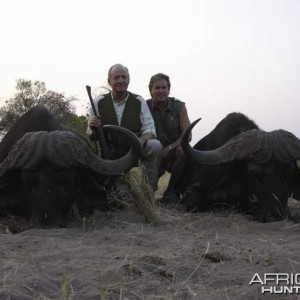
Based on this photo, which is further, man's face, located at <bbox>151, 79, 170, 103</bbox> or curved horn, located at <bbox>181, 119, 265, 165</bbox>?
man's face, located at <bbox>151, 79, 170, 103</bbox>

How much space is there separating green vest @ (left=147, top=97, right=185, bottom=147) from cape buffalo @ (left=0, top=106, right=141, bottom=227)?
102 inches

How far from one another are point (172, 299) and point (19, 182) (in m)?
3.09

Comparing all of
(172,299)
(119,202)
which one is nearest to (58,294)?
(172,299)

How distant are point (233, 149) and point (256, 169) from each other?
0.46 m

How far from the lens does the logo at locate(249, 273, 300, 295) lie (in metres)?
2.70

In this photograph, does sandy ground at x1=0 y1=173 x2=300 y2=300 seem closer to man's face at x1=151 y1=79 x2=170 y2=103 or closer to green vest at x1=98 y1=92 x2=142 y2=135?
green vest at x1=98 y1=92 x2=142 y2=135

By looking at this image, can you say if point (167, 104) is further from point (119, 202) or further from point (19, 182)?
point (19, 182)

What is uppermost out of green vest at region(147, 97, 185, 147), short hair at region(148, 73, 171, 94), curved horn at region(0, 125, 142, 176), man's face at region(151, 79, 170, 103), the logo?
short hair at region(148, 73, 171, 94)

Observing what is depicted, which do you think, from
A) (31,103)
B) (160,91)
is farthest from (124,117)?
(31,103)

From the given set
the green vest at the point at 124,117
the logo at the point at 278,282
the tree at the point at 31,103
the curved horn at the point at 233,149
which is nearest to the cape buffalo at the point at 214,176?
the curved horn at the point at 233,149

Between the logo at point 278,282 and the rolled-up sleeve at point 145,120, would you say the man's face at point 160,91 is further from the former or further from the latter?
the logo at point 278,282

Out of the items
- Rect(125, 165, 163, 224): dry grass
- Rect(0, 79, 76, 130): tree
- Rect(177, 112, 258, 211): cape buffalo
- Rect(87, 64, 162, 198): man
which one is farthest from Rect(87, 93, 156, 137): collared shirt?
Rect(0, 79, 76, 130): tree

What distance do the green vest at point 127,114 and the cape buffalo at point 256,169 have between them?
1442 millimetres

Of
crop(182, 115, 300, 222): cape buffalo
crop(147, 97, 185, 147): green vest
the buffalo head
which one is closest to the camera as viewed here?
the buffalo head
